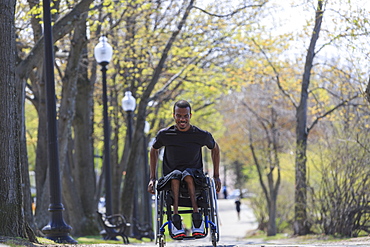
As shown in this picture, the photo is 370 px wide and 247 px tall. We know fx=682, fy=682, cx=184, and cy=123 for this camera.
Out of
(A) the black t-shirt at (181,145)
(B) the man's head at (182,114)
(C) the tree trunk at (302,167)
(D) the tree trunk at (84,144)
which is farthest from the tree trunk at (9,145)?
(D) the tree trunk at (84,144)

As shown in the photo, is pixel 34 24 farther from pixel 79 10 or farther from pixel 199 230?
pixel 199 230

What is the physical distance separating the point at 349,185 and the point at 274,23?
6984 millimetres

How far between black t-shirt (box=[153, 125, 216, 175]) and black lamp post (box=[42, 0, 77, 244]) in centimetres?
339

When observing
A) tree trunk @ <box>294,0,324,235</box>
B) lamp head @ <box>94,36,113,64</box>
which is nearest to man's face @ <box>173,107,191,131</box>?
lamp head @ <box>94,36,113,64</box>

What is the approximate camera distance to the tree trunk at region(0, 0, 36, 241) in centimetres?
870

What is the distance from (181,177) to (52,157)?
3.87 meters

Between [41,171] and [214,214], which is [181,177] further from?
[41,171]

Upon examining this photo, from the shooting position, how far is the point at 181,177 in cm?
744

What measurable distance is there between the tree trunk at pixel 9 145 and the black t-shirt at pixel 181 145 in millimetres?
2198

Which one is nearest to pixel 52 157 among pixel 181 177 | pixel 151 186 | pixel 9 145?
pixel 9 145

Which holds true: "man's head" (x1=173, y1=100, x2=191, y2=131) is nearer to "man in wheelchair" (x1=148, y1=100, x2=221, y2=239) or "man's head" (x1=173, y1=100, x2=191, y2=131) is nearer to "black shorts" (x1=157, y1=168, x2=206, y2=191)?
"man in wheelchair" (x1=148, y1=100, x2=221, y2=239)

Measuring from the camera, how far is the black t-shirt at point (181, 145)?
776 centimetres

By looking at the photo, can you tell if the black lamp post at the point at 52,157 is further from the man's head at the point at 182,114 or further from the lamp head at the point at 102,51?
the lamp head at the point at 102,51

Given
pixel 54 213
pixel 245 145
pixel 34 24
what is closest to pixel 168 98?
pixel 34 24
